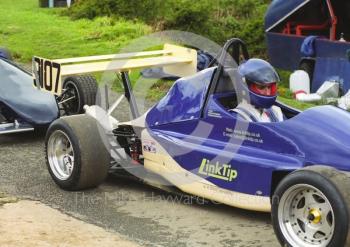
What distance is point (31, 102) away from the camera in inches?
332

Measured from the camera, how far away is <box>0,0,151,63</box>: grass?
1540cm

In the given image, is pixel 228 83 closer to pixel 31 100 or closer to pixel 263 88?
pixel 263 88

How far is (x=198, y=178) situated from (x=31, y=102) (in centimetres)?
327

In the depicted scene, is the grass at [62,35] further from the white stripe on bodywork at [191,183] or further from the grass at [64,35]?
the white stripe on bodywork at [191,183]

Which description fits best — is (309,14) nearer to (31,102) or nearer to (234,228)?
(31,102)

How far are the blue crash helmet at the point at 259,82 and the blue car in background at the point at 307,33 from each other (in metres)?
7.20

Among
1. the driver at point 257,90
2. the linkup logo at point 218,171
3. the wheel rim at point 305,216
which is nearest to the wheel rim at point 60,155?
the linkup logo at point 218,171

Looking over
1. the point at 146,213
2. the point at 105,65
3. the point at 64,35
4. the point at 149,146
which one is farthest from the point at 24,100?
the point at 64,35

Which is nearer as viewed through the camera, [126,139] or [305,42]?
[126,139]

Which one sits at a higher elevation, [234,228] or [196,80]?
[196,80]

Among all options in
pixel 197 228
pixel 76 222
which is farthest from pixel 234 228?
pixel 76 222

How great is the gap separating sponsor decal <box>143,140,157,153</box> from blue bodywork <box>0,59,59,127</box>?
2.30 meters

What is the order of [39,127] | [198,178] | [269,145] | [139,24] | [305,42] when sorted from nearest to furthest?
[269,145] → [198,178] → [39,127] → [305,42] → [139,24]

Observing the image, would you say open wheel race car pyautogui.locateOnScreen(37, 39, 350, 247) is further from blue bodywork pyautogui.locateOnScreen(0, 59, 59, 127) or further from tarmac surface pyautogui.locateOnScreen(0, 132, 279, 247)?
blue bodywork pyautogui.locateOnScreen(0, 59, 59, 127)
